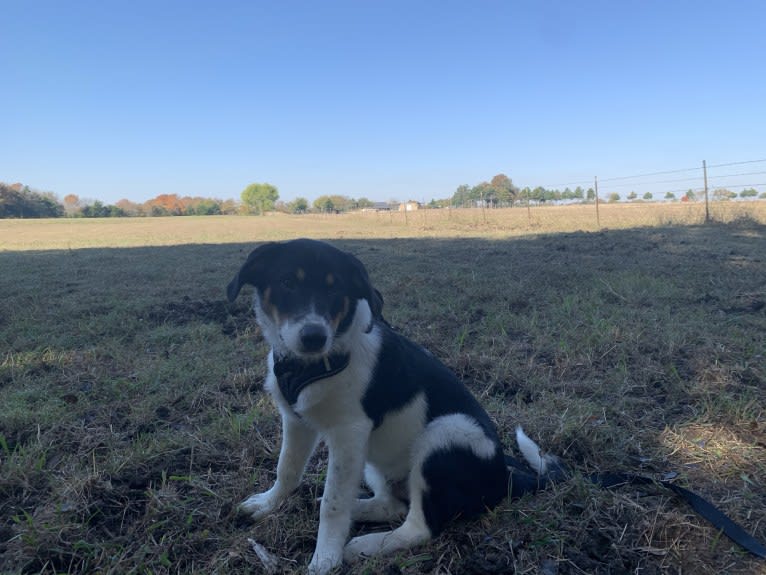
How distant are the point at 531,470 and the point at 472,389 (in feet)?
4.40

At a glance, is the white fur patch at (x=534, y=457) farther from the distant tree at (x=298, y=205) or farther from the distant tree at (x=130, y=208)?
the distant tree at (x=298, y=205)

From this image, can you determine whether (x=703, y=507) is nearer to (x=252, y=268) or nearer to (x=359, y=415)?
(x=359, y=415)

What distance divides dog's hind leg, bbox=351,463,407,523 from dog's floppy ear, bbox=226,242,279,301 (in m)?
1.22

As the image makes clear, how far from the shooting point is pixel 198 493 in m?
2.79

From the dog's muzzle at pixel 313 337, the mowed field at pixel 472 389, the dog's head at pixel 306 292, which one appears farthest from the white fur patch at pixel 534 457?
the dog's muzzle at pixel 313 337

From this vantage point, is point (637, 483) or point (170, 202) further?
point (170, 202)

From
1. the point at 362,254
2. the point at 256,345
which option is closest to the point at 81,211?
the point at 362,254

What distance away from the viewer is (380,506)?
2742 mm

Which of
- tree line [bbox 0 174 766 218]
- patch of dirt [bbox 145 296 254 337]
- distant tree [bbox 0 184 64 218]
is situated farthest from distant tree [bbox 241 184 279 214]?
patch of dirt [bbox 145 296 254 337]

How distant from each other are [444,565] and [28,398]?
3.69 metres

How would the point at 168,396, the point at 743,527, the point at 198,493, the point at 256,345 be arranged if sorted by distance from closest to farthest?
the point at 743,527, the point at 198,493, the point at 168,396, the point at 256,345

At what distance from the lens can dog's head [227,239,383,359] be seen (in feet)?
7.93

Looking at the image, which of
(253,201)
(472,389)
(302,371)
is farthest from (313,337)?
(253,201)

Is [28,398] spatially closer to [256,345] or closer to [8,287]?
[256,345]
